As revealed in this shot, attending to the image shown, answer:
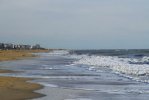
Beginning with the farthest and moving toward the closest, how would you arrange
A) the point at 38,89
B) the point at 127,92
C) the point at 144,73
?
the point at 144,73, the point at 38,89, the point at 127,92

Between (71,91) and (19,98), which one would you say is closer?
(19,98)

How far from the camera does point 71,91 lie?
1908cm

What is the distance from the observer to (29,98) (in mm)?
16484

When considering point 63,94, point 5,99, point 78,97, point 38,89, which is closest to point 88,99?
point 78,97

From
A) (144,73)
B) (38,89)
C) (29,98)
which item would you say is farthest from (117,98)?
(144,73)

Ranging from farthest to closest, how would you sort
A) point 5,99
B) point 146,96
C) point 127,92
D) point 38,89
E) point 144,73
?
1. point 144,73
2. point 38,89
3. point 127,92
4. point 146,96
5. point 5,99

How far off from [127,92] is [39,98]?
4549 millimetres

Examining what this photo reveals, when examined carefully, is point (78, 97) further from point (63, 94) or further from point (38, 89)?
point (38, 89)

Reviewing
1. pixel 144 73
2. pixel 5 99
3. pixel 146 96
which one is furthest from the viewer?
pixel 144 73

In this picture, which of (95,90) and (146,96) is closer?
(146,96)

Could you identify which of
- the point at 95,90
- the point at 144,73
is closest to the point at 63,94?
the point at 95,90

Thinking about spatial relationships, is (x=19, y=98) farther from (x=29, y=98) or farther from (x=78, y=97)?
(x=78, y=97)

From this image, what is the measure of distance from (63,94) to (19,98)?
7.33ft

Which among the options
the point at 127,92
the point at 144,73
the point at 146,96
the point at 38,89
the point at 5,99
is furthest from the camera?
the point at 144,73
